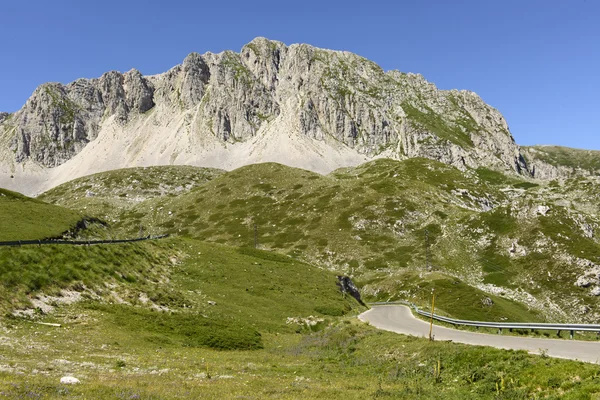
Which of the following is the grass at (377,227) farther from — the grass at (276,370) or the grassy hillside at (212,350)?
the grass at (276,370)

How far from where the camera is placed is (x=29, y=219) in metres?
55.5

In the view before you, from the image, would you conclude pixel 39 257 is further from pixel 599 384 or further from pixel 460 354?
pixel 599 384

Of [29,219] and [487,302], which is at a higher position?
[29,219]

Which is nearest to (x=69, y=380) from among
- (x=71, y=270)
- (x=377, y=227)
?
(x=71, y=270)

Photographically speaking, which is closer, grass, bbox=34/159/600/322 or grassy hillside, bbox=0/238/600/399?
grassy hillside, bbox=0/238/600/399

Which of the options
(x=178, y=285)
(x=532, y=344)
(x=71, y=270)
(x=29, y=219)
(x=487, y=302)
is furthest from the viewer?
(x=487, y=302)

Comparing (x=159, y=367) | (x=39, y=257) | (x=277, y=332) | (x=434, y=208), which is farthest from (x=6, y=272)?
(x=434, y=208)

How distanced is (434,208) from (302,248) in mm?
54985

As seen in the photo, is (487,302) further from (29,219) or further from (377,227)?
(29,219)

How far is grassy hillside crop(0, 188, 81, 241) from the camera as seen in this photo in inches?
1886

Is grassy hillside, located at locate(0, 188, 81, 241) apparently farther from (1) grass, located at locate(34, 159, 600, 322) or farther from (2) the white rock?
(1) grass, located at locate(34, 159, 600, 322)

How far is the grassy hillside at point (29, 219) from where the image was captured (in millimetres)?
47912

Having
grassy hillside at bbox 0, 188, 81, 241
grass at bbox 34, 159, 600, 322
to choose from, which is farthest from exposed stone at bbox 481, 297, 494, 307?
grassy hillside at bbox 0, 188, 81, 241

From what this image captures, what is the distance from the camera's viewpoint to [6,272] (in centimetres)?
3269
